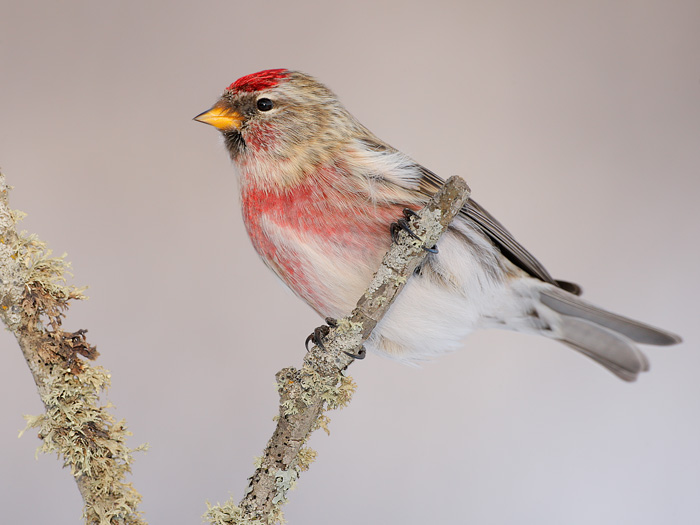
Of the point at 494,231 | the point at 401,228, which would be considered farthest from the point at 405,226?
the point at 494,231

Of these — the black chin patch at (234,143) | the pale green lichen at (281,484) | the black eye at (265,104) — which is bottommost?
the pale green lichen at (281,484)

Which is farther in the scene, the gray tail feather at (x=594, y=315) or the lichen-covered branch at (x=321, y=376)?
the gray tail feather at (x=594, y=315)

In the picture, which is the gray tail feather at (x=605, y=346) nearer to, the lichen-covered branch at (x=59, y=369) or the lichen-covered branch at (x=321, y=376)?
the lichen-covered branch at (x=321, y=376)

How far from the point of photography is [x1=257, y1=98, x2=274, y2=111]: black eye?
0.96 m

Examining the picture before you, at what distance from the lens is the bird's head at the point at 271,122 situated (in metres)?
0.94

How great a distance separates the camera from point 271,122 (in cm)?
95

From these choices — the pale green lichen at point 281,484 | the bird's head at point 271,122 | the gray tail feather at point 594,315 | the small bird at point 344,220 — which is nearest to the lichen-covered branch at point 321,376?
the pale green lichen at point 281,484

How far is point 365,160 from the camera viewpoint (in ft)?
3.09

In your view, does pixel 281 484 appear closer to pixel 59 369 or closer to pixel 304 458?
pixel 304 458

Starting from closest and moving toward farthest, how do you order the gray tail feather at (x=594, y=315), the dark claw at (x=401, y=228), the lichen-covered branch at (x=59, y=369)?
the lichen-covered branch at (x=59, y=369), the dark claw at (x=401, y=228), the gray tail feather at (x=594, y=315)

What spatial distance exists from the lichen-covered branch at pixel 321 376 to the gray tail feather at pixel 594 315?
0.38 m

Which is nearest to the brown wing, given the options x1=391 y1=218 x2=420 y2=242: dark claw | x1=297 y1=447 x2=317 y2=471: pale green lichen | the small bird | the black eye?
the small bird

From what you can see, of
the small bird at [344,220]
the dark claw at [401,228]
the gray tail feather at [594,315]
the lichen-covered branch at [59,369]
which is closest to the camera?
the lichen-covered branch at [59,369]

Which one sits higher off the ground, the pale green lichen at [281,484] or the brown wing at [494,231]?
the brown wing at [494,231]
